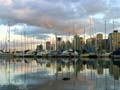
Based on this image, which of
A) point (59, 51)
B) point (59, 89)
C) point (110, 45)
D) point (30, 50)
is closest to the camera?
point (59, 89)

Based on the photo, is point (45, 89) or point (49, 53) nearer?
point (45, 89)

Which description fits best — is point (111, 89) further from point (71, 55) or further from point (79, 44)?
point (79, 44)

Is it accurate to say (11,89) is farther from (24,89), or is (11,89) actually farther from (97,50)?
(97,50)

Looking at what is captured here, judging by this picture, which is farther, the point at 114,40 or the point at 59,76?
the point at 114,40

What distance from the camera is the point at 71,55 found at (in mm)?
129875

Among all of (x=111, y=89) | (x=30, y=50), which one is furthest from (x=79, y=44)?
(x=111, y=89)

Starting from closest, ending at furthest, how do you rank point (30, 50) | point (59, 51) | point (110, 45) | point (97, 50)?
point (97, 50)
point (110, 45)
point (59, 51)
point (30, 50)

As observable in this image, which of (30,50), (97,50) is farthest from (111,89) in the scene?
(30,50)

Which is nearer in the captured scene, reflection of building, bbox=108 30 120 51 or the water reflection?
the water reflection

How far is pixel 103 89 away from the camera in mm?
22500

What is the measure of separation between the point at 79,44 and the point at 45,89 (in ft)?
420

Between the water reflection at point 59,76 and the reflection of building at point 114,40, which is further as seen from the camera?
the reflection of building at point 114,40

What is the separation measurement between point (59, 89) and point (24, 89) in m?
2.59

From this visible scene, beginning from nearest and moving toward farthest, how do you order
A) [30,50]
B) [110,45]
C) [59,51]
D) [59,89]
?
[59,89]
[110,45]
[59,51]
[30,50]
